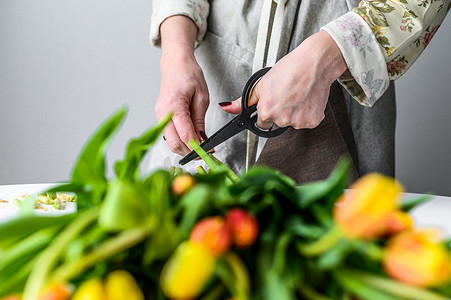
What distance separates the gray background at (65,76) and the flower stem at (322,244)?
4.42ft

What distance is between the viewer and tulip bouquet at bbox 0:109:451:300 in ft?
0.54

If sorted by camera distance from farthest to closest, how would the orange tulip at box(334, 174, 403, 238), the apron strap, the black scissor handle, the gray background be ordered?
the gray background, the apron strap, the black scissor handle, the orange tulip at box(334, 174, 403, 238)

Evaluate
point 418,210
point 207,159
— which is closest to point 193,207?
point 207,159

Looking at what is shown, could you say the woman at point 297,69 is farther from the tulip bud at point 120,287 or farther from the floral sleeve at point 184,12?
the tulip bud at point 120,287

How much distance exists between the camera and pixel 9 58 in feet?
4.81

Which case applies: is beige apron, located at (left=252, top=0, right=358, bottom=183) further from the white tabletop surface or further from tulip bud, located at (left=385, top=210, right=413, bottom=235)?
tulip bud, located at (left=385, top=210, right=413, bottom=235)

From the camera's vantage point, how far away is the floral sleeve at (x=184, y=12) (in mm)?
822

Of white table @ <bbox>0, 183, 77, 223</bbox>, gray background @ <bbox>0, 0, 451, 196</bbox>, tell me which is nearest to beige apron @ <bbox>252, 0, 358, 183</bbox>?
white table @ <bbox>0, 183, 77, 223</bbox>

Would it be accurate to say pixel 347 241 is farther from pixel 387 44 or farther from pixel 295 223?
pixel 387 44

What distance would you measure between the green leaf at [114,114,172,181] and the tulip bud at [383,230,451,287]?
0.38 feet

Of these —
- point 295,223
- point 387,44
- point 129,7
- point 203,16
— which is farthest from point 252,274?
point 129,7

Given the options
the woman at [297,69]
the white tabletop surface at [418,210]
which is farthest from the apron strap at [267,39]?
the white tabletop surface at [418,210]

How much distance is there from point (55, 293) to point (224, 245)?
7cm

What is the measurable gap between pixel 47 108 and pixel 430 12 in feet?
4.01
